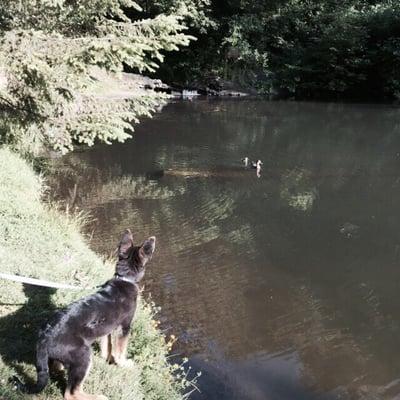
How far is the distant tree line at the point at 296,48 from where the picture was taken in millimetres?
34406

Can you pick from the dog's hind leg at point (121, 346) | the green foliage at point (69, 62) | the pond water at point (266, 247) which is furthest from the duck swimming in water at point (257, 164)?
the dog's hind leg at point (121, 346)

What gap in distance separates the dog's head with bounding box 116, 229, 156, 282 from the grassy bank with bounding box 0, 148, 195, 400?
78cm

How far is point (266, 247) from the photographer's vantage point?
10688 millimetres

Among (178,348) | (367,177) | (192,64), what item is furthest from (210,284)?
(192,64)

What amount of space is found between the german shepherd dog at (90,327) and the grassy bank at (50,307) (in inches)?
8.6

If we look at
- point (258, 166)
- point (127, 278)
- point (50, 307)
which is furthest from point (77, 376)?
point (258, 166)

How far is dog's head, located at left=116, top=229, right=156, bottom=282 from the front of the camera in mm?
4543

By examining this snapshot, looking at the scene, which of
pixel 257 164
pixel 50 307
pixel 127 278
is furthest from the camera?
pixel 257 164

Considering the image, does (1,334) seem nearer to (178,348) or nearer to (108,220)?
(178,348)

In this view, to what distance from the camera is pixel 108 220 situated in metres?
11.5

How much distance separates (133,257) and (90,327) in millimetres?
777

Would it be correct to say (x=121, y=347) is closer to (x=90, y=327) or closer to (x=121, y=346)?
(x=121, y=346)

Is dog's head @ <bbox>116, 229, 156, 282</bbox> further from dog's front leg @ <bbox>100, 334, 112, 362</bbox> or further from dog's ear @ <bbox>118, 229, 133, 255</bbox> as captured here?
dog's front leg @ <bbox>100, 334, 112, 362</bbox>

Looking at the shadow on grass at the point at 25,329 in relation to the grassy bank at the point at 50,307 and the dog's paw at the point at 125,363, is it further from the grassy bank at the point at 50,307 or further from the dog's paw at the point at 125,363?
the dog's paw at the point at 125,363
